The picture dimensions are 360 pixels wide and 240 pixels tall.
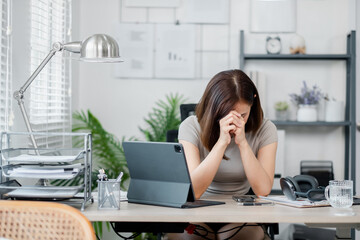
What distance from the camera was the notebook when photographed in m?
2.06

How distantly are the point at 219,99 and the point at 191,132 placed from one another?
0.21 metres

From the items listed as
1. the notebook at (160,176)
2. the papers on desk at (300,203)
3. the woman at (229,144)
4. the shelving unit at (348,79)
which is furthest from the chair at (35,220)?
the shelving unit at (348,79)

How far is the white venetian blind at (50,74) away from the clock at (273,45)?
1550 millimetres

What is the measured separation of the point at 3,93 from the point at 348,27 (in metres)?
2.92

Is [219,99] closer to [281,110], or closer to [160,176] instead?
[160,176]

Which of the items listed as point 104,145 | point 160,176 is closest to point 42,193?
point 160,176

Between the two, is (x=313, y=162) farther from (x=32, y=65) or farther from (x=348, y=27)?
(x=32, y=65)

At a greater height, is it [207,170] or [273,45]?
[273,45]

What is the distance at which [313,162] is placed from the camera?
4.46 meters

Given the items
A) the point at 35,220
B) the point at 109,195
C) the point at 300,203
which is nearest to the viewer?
the point at 35,220

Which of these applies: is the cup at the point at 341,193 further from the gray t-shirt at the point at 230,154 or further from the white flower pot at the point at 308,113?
the white flower pot at the point at 308,113

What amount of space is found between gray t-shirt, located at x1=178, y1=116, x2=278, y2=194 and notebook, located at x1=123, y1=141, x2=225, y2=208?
0.39 metres

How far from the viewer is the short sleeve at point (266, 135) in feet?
8.52

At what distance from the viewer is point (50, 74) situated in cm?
358
